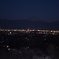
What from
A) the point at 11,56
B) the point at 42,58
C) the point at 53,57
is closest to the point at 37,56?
the point at 42,58

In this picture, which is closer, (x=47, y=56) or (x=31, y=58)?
(x=31, y=58)

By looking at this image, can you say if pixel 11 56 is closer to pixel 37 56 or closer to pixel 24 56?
pixel 24 56

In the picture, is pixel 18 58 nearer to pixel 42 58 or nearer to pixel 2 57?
pixel 2 57

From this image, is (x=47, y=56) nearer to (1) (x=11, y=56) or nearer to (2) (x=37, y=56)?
(2) (x=37, y=56)

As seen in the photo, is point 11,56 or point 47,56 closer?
point 11,56

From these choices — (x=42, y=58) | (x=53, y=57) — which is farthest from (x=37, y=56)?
(x=53, y=57)

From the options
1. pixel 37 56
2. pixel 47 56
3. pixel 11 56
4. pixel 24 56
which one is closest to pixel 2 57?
pixel 11 56
